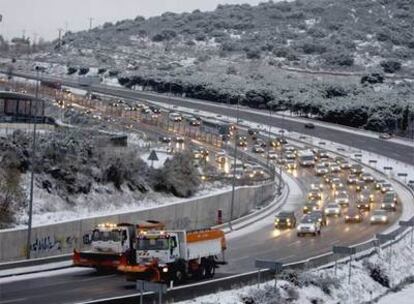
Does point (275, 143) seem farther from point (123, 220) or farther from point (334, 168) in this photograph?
point (123, 220)

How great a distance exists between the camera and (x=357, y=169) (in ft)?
367

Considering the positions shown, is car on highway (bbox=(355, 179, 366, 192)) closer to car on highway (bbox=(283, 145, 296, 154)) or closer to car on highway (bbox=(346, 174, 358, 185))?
car on highway (bbox=(346, 174, 358, 185))

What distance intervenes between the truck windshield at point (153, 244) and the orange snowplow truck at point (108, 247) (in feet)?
8.14

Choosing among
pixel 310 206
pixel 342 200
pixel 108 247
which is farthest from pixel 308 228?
pixel 108 247

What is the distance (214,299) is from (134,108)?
386ft

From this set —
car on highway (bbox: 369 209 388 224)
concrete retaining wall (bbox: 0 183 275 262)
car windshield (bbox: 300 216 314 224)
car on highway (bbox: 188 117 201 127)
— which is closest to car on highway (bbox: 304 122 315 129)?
car on highway (bbox: 188 117 201 127)

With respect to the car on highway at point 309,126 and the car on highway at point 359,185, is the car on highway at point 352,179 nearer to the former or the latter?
the car on highway at point 359,185

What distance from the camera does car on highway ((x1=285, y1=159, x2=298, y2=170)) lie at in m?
113

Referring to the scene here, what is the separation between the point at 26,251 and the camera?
42750mm

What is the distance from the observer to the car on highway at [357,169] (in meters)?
110

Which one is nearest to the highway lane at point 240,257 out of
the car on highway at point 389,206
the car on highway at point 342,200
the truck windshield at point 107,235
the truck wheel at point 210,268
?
the truck wheel at point 210,268

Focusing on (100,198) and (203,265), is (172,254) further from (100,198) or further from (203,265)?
(100,198)

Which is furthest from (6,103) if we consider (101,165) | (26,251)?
(26,251)

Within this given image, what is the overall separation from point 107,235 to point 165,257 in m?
4.38
